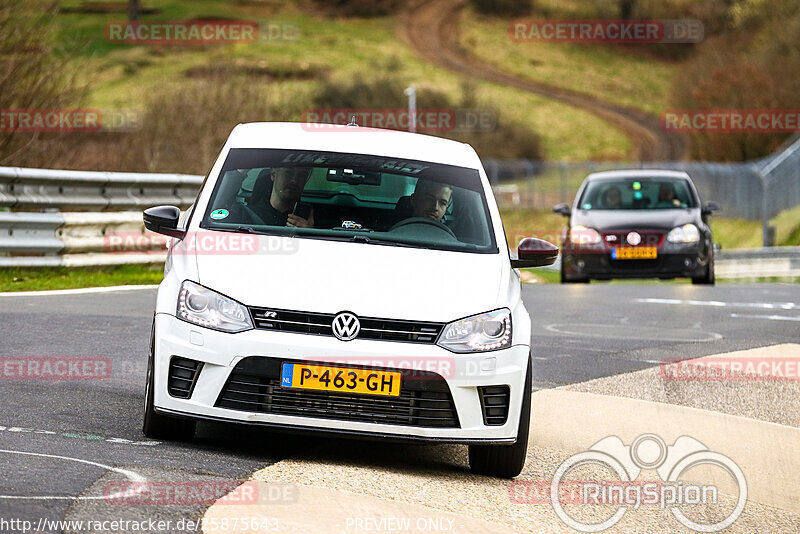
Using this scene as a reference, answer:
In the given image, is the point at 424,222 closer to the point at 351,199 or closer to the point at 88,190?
the point at 351,199

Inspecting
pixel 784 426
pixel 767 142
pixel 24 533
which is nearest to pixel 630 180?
pixel 784 426

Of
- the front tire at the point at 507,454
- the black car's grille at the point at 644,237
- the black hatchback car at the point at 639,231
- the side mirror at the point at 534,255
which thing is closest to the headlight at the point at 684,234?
the black hatchback car at the point at 639,231

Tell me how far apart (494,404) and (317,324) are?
100cm

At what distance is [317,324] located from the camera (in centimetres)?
667

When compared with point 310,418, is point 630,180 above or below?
above

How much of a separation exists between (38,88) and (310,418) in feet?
48.6

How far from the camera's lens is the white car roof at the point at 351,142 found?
8297mm

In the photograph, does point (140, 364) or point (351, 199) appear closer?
point (351, 199)

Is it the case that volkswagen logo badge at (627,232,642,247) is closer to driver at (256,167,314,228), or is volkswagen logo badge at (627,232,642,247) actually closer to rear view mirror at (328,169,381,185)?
rear view mirror at (328,169,381,185)

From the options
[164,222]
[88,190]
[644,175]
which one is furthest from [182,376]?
[644,175]

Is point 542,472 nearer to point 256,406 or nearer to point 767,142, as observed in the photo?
point 256,406

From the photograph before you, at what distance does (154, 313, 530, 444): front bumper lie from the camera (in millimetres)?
6613

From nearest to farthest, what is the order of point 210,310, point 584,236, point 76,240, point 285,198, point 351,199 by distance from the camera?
point 210,310 → point 285,198 → point 351,199 → point 76,240 → point 584,236

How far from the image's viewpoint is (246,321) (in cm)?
668
